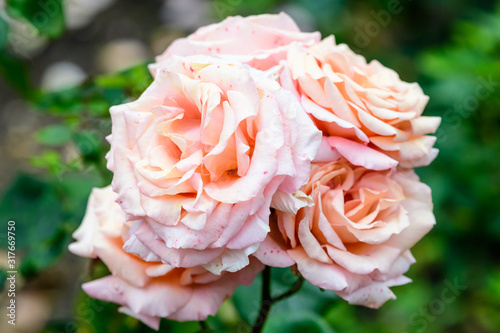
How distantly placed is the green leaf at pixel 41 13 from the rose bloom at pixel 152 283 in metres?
0.41

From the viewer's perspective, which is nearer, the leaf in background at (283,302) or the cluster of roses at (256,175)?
the cluster of roses at (256,175)

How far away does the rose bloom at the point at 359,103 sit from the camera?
2.02 feet

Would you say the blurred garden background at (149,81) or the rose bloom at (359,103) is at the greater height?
the rose bloom at (359,103)

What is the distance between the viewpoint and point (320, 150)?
24.3 inches

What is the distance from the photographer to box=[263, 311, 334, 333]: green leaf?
956 mm

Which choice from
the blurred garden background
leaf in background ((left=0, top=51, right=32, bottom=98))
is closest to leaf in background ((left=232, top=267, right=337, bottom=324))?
the blurred garden background

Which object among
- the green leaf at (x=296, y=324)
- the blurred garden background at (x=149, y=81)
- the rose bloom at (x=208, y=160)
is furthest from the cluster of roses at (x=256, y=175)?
the green leaf at (x=296, y=324)

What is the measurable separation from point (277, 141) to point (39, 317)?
173 cm

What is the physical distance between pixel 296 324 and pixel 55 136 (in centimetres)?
59

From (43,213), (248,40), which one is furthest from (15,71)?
(248,40)

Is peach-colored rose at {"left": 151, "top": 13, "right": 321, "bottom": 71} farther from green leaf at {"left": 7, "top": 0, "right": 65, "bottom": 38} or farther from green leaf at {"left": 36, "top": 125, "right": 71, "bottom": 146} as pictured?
green leaf at {"left": 36, "top": 125, "right": 71, "bottom": 146}

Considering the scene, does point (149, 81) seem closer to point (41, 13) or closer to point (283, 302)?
point (41, 13)

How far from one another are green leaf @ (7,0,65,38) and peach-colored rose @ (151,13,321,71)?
0.33m

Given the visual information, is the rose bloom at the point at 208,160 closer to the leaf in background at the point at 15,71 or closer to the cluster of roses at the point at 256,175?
the cluster of roses at the point at 256,175
